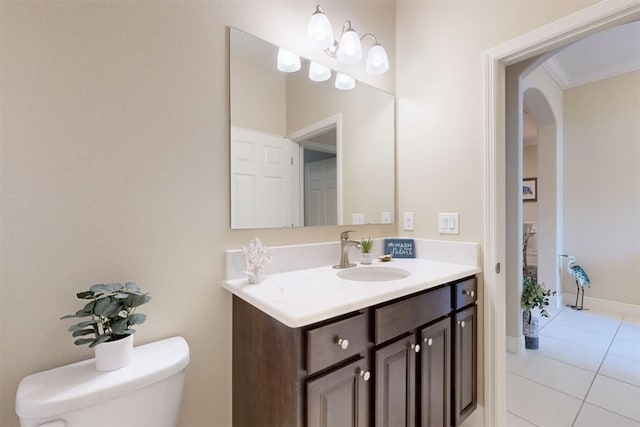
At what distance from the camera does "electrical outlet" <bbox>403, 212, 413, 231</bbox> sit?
1873mm

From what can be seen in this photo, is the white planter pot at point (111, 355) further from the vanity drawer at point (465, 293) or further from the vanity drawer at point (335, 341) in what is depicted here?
the vanity drawer at point (465, 293)

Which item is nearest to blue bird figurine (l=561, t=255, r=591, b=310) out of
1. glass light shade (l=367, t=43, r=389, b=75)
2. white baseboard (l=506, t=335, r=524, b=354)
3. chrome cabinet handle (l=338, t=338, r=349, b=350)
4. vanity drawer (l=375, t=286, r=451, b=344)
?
white baseboard (l=506, t=335, r=524, b=354)

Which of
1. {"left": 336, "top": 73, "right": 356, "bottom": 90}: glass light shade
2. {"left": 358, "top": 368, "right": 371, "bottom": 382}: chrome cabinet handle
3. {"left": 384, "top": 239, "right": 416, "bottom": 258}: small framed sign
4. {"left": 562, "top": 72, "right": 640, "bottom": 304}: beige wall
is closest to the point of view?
{"left": 358, "top": 368, "right": 371, "bottom": 382}: chrome cabinet handle

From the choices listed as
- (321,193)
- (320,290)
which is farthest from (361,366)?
(321,193)

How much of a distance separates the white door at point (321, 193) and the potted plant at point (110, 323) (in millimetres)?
856

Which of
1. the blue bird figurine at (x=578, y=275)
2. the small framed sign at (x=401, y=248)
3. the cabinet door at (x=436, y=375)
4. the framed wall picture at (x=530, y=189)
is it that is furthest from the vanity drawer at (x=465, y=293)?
the framed wall picture at (x=530, y=189)

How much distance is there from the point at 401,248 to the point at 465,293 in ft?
1.50

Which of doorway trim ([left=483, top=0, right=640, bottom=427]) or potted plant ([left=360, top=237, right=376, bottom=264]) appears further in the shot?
potted plant ([left=360, top=237, right=376, bottom=264])

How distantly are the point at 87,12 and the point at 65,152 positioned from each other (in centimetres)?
→ 49

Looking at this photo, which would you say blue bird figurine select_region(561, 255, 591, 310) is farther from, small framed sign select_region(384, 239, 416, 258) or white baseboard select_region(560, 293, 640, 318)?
small framed sign select_region(384, 239, 416, 258)

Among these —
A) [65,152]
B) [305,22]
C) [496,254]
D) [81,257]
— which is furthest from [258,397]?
[305,22]

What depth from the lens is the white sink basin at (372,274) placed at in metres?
1.51

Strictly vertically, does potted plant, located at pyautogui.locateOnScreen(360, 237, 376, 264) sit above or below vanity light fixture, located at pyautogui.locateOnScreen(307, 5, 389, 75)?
below

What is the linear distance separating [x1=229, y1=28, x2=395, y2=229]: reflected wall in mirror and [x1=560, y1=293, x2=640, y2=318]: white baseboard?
127 inches
